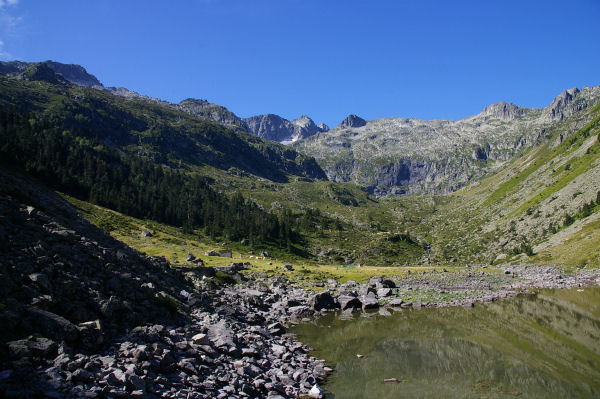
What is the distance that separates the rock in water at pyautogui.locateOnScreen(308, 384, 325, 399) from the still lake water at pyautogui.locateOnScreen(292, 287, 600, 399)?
3.14 feet

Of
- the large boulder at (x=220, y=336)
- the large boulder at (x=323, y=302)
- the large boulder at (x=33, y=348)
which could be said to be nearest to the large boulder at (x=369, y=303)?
the large boulder at (x=323, y=302)

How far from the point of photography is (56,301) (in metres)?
16.8

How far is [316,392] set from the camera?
18219 millimetres

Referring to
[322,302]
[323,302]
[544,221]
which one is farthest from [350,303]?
[544,221]

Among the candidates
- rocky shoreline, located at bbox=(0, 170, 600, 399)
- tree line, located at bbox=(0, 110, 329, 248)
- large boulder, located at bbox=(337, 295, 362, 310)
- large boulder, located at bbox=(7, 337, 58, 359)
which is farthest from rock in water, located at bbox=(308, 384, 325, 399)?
tree line, located at bbox=(0, 110, 329, 248)

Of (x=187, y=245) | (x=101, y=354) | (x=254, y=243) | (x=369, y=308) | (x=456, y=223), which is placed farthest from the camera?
(x=456, y=223)

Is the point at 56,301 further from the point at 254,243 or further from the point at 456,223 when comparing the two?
the point at 456,223

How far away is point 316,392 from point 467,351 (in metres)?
14.2

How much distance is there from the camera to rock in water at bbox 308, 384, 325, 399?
1806cm

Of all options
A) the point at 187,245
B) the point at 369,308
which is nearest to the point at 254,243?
the point at 187,245

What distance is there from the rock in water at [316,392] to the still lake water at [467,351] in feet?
3.14

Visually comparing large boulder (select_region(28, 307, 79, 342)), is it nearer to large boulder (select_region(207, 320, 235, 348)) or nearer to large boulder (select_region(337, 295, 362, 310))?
large boulder (select_region(207, 320, 235, 348))

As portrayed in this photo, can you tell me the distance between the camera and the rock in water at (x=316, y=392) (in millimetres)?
18062

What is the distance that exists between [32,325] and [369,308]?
37892 millimetres
